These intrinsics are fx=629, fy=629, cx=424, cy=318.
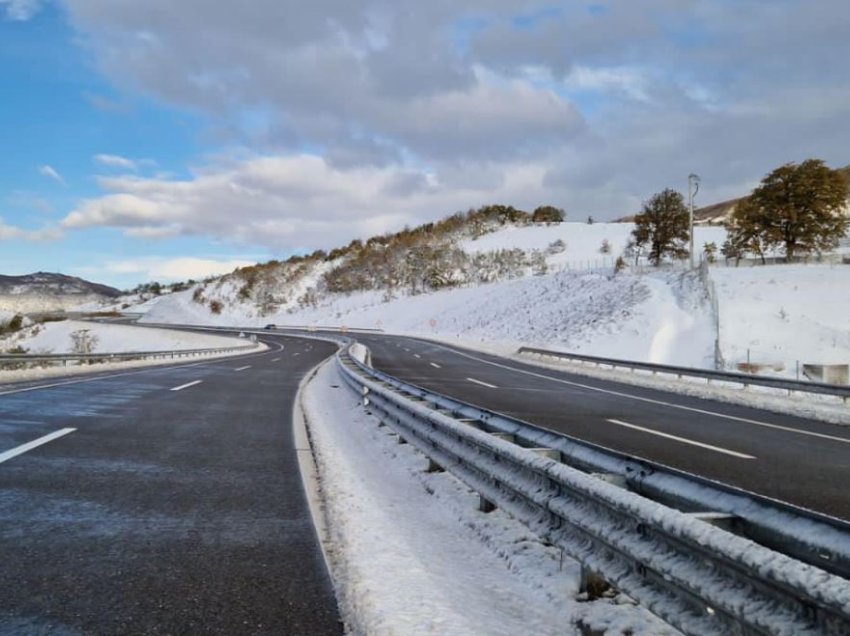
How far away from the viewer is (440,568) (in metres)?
4.21

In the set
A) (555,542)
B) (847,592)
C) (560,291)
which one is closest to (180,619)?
(555,542)

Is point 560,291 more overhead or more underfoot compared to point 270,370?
more overhead

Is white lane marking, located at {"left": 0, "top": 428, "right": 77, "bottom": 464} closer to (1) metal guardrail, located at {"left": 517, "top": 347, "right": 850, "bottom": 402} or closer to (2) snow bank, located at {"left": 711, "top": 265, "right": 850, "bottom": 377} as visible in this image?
(1) metal guardrail, located at {"left": 517, "top": 347, "right": 850, "bottom": 402}

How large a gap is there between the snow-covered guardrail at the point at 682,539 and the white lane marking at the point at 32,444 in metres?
5.57

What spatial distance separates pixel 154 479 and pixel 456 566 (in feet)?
12.1

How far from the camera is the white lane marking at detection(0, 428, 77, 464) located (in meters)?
7.19

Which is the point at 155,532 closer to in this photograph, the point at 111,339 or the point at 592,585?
the point at 592,585

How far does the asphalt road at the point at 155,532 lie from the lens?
11.2ft

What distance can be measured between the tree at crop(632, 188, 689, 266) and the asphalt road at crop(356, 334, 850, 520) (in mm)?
48403

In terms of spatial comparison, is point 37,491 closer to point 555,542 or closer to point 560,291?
point 555,542

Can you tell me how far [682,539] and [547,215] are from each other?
162599 mm

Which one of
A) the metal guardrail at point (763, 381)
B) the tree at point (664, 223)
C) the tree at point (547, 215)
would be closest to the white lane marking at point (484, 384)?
the metal guardrail at point (763, 381)

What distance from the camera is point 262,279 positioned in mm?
156000

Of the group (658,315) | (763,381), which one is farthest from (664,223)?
Answer: (763,381)
